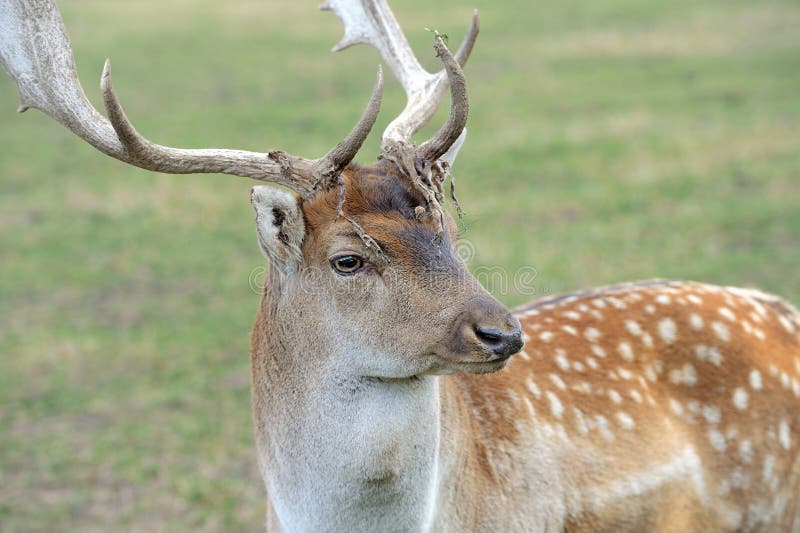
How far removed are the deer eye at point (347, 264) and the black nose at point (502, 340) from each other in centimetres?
47

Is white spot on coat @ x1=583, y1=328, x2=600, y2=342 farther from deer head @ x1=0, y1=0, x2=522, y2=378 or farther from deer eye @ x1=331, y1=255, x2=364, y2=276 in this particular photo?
deer eye @ x1=331, y1=255, x2=364, y2=276

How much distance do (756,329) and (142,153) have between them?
2.55 m

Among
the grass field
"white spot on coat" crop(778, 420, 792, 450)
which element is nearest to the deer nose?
the grass field

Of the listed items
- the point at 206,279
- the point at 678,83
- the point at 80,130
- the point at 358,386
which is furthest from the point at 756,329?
the point at 678,83

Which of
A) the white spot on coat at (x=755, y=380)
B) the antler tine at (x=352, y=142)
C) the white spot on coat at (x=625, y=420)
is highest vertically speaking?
the antler tine at (x=352, y=142)

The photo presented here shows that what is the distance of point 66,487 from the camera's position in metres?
5.73

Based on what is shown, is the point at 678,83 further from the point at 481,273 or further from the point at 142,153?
the point at 142,153

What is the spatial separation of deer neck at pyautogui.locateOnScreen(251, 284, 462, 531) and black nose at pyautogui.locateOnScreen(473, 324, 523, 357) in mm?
374

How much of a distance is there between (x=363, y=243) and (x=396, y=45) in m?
1.48

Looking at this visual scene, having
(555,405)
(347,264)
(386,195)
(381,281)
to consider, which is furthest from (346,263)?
(555,405)

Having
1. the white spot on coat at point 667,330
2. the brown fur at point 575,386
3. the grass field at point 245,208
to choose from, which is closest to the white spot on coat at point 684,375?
the brown fur at point 575,386

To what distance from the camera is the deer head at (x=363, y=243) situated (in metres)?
3.15

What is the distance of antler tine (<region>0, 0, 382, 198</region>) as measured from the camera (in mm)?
3229

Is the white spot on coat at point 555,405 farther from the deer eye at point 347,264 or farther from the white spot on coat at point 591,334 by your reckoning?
the deer eye at point 347,264
